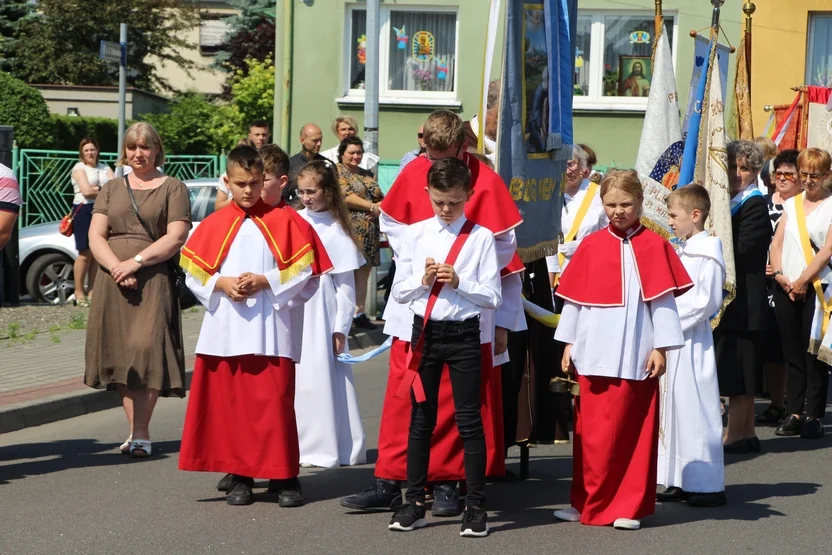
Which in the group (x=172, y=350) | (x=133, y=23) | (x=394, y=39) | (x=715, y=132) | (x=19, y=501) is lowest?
(x=19, y=501)

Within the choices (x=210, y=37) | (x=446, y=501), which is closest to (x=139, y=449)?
(x=446, y=501)

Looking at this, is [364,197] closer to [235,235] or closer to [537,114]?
[537,114]

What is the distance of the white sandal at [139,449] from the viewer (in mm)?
8039

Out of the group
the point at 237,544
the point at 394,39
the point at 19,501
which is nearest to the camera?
the point at 237,544

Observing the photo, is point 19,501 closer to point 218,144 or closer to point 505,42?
point 505,42

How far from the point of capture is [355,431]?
7.88 metres

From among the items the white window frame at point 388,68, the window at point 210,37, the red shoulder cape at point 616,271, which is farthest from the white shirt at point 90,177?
the window at point 210,37

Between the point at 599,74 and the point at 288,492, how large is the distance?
630 inches

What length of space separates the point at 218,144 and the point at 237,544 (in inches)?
1132

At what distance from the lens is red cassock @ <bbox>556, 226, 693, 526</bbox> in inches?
247

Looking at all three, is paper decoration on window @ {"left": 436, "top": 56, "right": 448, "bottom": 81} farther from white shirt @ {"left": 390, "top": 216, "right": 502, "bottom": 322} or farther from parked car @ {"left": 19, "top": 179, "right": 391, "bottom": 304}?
white shirt @ {"left": 390, "top": 216, "right": 502, "bottom": 322}

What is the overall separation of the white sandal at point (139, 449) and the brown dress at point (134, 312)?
339 millimetres

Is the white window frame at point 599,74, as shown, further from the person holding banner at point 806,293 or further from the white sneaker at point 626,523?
the white sneaker at point 626,523

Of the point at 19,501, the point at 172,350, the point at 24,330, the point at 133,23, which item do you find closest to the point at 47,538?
the point at 19,501
